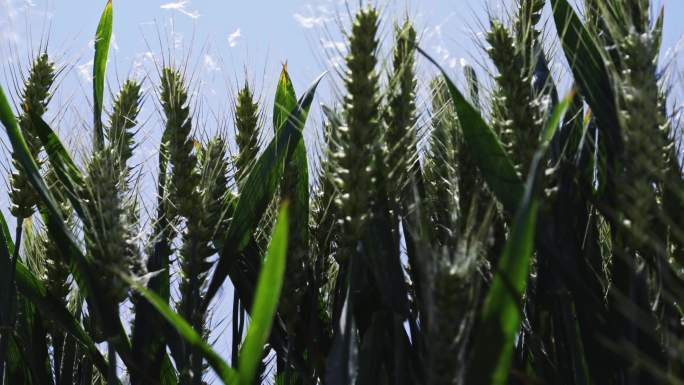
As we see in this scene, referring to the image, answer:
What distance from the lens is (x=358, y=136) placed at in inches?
59.5

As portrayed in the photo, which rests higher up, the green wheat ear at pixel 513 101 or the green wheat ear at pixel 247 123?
the green wheat ear at pixel 247 123

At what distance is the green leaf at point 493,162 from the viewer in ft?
4.89

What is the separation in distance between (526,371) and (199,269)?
543 millimetres

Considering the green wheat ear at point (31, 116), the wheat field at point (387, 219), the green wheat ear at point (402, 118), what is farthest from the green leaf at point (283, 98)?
the green wheat ear at point (31, 116)

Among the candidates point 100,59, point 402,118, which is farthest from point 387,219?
point 100,59

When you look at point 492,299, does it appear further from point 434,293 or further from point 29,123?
point 29,123

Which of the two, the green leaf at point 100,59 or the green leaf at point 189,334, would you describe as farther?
the green leaf at point 100,59

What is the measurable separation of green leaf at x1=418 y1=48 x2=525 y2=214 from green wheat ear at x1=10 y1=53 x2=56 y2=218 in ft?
2.75

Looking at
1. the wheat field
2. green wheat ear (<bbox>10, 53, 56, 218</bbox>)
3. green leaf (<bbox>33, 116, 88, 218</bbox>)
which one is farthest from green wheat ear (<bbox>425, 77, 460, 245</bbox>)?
green wheat ear (<bbox>10, 53, 56, 218</bbox>)

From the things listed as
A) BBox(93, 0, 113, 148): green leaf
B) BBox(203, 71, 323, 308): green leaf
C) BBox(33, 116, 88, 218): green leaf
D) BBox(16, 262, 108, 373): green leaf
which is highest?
BBox(93, 0, 113, 148): green leaf

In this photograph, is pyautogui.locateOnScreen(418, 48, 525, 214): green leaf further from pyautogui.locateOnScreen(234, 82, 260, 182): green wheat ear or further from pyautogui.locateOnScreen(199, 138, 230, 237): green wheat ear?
pyautogui.locateOnScreen(234, 82, 260, 182): green wheat ear

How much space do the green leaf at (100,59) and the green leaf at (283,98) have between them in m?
0.31

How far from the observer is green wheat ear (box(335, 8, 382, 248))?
4.89 feet

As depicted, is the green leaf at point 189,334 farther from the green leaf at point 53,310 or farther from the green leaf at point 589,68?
the green leaf at point 589,68
